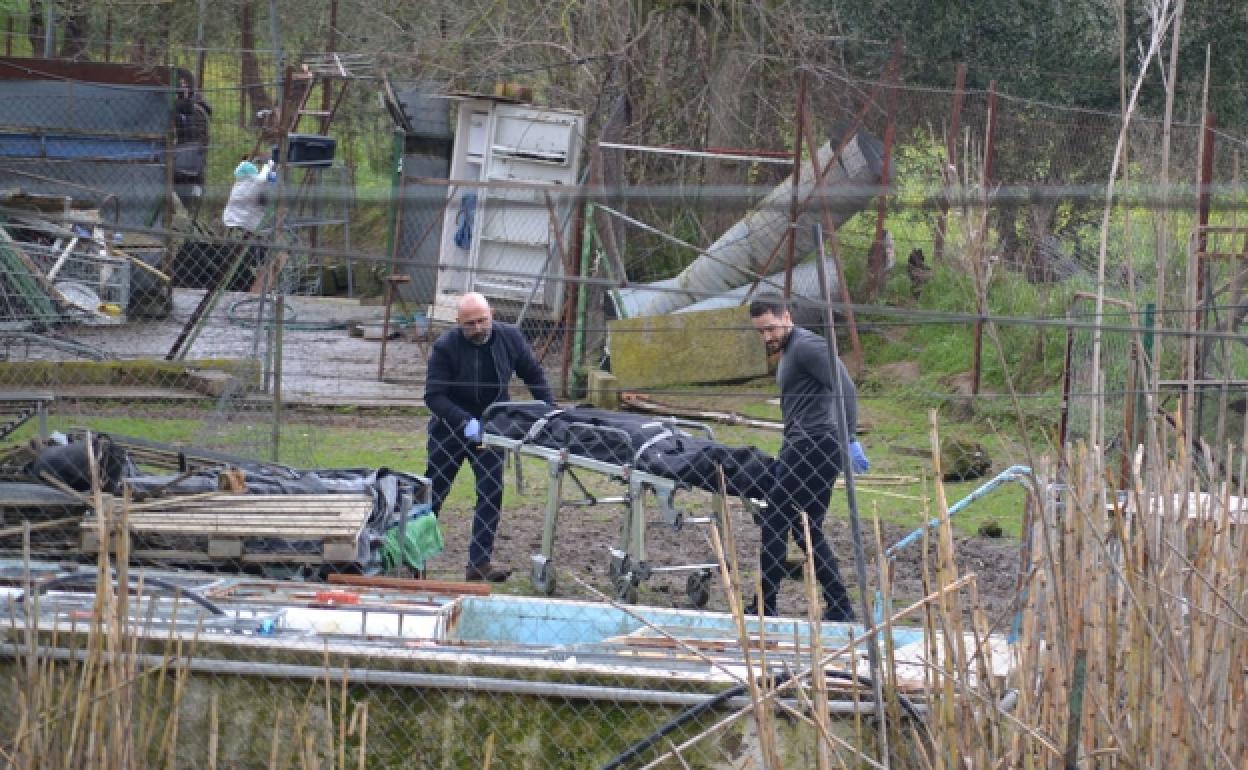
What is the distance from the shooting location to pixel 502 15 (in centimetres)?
1783

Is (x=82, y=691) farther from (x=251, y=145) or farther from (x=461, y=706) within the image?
(x=251, y=145)

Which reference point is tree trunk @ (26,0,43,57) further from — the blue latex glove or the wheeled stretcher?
the blue latex glove

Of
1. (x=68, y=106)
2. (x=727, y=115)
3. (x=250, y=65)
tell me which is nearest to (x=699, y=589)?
(x=727, y=115)

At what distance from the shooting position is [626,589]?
806 centimetres

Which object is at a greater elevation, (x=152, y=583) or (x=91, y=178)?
(x=91, y=178)

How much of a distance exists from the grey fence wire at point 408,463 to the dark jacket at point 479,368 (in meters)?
0.26

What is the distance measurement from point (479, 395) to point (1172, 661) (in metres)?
6.19

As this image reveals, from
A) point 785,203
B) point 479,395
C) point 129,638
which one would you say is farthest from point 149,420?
point 129,638

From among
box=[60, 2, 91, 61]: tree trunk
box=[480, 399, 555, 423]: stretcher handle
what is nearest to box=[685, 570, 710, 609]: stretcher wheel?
box=[480, 399, 555, 423]: stretcher handle

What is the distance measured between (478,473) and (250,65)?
49.3 feet

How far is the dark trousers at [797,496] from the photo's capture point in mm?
Result: 7707

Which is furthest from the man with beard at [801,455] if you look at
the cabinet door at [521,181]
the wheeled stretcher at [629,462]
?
the cabinet door at [521,181]

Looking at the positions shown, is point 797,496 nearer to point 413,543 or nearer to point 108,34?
point 413,543

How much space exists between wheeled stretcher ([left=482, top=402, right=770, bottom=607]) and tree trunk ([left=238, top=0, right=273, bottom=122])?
1304 cm
